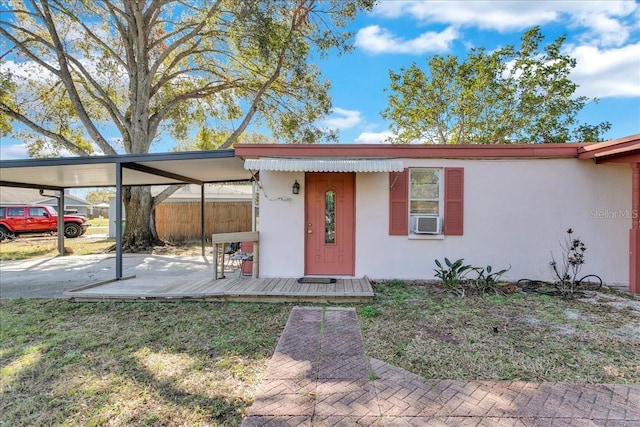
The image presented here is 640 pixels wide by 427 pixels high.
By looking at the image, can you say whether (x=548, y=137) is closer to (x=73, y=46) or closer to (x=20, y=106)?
(x=73, y=46)

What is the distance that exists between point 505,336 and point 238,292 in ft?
14.7

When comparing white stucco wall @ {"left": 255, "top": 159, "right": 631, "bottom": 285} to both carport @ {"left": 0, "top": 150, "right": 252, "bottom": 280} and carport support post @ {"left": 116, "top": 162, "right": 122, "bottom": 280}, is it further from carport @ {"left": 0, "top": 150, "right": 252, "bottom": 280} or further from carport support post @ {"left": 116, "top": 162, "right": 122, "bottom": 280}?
carport support post @ {"left": 116, "top": 162, "right": 122, "bottom": 280}

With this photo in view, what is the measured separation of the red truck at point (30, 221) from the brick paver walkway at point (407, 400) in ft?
70.6

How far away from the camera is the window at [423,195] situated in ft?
24.6

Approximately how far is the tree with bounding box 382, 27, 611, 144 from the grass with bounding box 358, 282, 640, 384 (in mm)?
13209

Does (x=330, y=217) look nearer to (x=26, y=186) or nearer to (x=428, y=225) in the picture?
(x=428, y=225)

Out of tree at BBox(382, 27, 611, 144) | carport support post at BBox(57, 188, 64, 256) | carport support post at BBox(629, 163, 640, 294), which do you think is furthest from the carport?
tree at BBox(382, 27, 611, 144)

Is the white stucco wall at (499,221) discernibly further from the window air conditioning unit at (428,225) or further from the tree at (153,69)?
the tree at (153,69)

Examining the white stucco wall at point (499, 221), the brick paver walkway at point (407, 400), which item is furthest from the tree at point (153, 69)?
the brick paver walkway at point (407, 400)

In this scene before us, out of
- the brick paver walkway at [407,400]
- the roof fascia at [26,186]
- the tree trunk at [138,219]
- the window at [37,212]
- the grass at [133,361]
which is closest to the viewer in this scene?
the brick paver walkway at [407,400]

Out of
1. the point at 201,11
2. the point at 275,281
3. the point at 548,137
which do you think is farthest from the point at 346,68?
the point at 275,281

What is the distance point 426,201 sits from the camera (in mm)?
7559

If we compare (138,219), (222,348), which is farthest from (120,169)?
(138,219)

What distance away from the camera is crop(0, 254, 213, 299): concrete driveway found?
7477mm
